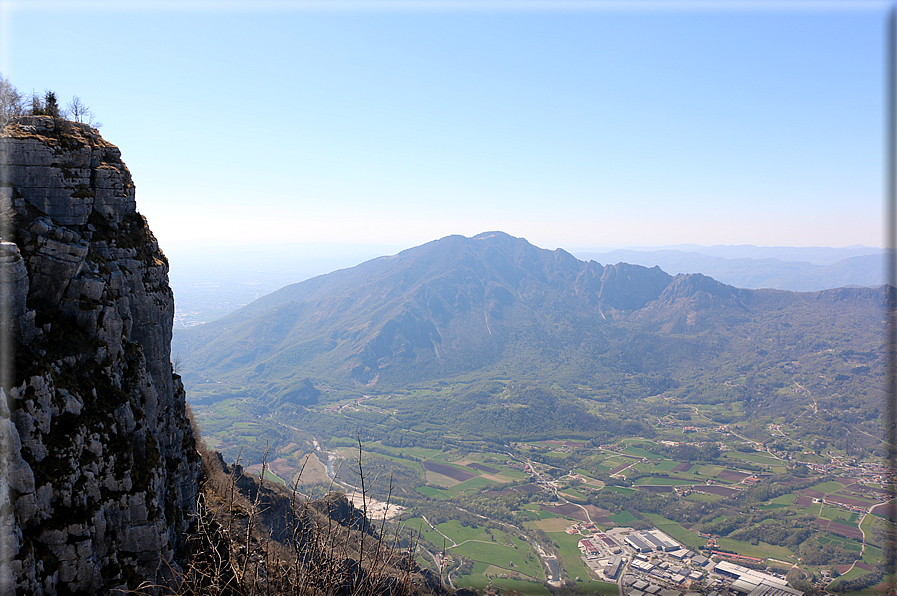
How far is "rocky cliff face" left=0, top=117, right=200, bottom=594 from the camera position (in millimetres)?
9734

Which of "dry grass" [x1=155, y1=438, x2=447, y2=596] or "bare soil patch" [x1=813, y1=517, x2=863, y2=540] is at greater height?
"dry grass" [x1=155, y1=438, x2=447, y2=596]

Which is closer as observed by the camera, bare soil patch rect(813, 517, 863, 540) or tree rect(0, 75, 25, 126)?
tree rect(0, 75, 25, 126)

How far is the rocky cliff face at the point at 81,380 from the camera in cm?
973

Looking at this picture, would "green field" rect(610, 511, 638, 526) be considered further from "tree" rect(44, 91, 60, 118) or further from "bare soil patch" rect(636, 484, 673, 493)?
"tree" rect(44, 91, 60, 118)

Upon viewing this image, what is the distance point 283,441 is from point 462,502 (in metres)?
51.9

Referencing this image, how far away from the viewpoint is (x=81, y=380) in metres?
11.6

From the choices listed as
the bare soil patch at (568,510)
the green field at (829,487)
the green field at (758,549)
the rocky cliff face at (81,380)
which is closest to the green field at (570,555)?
the bare soil patch at (568,510)

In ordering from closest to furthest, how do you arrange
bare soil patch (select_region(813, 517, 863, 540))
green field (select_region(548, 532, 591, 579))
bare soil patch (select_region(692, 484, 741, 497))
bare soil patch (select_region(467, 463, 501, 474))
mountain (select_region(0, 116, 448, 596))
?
mountain (select_region(0, 116, 448, 596))
green field (select_region(548, 532, 591, 579))
bare soil patch (select_region(813, 517, 863, 540))
bare soil patch (select_region(692, 484, 741, 497))
bare soil patch (select_region(467, 463, 501, 474))

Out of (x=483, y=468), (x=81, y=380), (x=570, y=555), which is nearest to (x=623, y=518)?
(x=570, y=555)

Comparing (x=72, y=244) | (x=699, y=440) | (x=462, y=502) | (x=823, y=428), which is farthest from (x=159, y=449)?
(x=823, y=428)

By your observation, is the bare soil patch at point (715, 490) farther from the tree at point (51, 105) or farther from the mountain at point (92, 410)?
Answer: the tree at point (51, 105)

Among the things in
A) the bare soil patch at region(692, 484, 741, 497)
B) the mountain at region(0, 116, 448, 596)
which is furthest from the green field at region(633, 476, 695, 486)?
the mountain at region(0, 116, 448, 596)

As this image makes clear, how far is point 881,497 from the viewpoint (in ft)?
253

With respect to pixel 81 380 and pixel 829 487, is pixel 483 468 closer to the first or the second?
pixel 829 487
